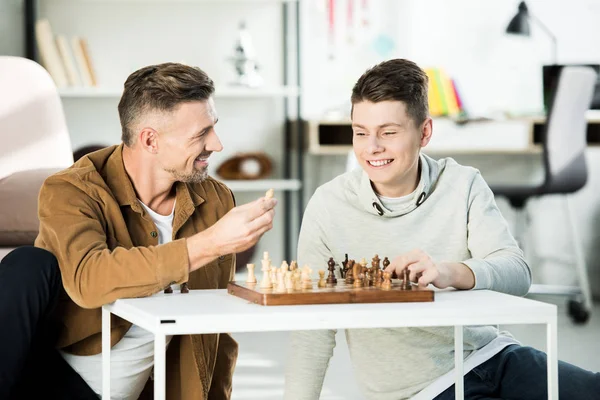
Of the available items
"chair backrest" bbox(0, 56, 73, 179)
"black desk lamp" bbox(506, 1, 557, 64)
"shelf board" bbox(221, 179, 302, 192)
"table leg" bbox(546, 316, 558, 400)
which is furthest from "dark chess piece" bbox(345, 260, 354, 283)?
"black desk lamp" bbox(506, 1, 557, 64)

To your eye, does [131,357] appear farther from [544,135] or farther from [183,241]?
[544,135]

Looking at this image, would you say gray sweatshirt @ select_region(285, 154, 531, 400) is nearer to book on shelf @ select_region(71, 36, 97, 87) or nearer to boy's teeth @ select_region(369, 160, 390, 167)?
boy's teeth @ select_region(369, 160, 390, 167)

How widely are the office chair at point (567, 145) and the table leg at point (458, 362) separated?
2736mm

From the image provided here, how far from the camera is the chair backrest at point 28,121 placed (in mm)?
2867

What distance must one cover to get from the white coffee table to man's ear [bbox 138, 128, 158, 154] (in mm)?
407

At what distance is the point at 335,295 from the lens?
153 centimetres

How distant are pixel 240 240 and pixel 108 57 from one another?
3533 mm

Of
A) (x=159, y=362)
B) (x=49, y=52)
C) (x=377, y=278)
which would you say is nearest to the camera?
(x=159, y=362)

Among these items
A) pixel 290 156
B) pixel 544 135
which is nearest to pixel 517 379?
pixel 544 135

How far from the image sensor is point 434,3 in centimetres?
527

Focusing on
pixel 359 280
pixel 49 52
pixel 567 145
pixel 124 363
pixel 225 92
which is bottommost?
pixel 567 145

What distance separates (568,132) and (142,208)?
304 cm

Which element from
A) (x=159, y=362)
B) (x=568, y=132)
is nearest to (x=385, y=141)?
(x=159, y=362)

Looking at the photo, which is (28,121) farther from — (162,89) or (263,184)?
(263,184)
